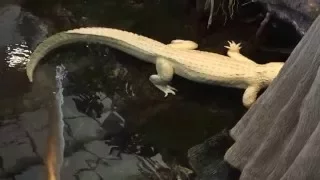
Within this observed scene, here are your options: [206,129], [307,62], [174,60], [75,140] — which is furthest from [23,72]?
[307,62]

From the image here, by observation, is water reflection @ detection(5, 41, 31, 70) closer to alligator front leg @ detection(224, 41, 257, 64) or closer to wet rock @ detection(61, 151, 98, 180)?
wet rock @ detection(61, 151, 98, 180)

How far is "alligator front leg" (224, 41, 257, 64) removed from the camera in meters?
2.16

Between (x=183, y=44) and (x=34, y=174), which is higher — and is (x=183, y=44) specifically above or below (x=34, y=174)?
above

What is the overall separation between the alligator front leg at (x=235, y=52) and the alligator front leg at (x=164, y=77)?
25 centimetres

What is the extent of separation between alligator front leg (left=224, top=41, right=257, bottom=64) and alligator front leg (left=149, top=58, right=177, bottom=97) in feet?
0.82

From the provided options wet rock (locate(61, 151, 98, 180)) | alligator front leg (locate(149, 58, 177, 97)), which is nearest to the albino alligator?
alligator front leg (locate(149, 58, 177, 97))

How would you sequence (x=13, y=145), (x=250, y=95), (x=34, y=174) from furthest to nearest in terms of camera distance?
(x=250, y=95)
(x=13, y=145)
(x=34, y=174)

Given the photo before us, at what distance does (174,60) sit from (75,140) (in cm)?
49

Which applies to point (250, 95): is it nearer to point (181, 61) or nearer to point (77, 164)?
point (181, 61)

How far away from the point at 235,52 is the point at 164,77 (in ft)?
1.03

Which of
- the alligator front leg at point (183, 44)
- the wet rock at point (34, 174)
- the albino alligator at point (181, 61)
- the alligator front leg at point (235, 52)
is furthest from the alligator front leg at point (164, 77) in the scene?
the wet rock at point (34, 174)

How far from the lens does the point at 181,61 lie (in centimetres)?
210

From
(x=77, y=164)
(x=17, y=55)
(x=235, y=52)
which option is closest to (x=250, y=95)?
(x=235, y=52)

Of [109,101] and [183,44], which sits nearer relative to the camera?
[109,101]
